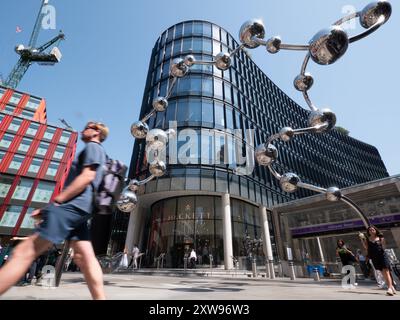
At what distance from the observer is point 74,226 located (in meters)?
1.98

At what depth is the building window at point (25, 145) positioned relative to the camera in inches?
1587

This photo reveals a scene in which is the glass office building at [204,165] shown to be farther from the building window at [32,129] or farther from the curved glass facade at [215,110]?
the building window at [32,129]

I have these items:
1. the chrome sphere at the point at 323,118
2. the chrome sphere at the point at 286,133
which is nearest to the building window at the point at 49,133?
the chrome sphere at the point at 286,133

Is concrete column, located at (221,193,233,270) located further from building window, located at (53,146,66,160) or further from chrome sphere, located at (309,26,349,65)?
building window, located at (53,146,66,160)

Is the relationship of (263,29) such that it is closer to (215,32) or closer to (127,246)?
(127,246)

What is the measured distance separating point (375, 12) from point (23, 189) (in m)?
46.9

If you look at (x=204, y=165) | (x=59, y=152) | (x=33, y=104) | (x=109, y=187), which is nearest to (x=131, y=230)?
(x=204, y=165)

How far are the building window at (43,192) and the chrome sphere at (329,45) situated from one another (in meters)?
44.6

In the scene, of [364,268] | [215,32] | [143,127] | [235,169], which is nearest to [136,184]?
[143,127]

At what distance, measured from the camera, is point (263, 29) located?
18.9 ft

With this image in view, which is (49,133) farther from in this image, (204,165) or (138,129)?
(138,129)
